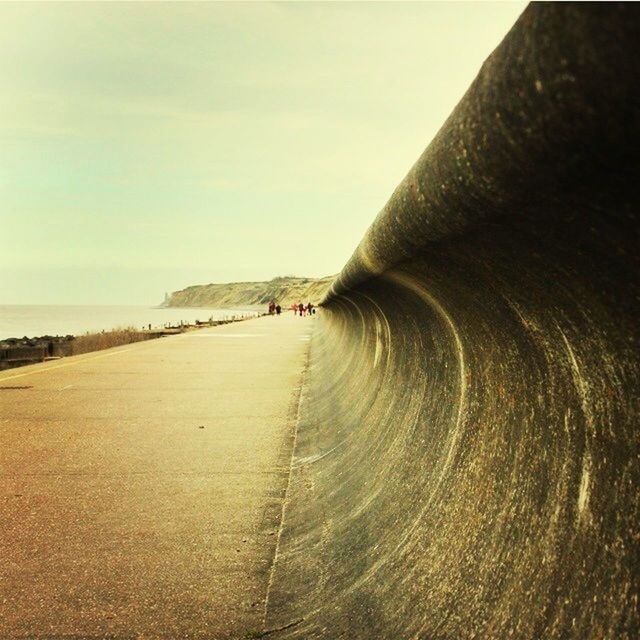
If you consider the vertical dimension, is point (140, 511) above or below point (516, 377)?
below

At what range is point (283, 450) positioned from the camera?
213 inches

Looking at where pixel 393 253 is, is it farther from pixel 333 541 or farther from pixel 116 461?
pixel 116 461

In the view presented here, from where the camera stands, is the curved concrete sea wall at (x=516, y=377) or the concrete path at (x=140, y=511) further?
the concrete path at (x=140, y=511)

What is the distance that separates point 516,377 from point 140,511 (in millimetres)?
2646

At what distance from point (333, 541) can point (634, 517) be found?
180 cm

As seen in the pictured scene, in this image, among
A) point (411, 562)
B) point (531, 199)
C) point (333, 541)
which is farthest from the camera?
point (333, 541)

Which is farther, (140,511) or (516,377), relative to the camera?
(140,511)

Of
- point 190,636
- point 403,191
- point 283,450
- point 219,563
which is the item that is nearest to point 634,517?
point 403,191

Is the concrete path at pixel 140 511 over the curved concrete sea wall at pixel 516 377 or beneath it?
beneath

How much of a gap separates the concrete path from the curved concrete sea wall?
0.32 meters

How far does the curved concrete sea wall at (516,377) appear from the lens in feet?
2.86

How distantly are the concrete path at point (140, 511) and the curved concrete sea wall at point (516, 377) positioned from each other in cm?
32

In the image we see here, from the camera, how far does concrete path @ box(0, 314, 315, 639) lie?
255 centimetres

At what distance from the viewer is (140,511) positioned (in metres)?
3.77
